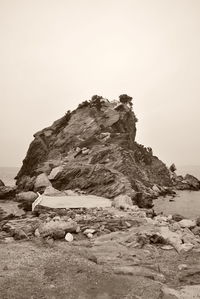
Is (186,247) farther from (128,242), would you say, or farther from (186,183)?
(186,183)

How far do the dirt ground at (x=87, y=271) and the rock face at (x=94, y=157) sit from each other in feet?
76.7

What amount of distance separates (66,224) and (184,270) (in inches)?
275

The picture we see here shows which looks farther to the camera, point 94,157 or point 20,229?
point 94,157

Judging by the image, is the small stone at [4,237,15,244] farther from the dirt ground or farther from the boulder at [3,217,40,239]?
the dirt ground

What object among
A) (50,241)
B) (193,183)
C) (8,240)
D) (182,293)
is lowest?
(182,293)

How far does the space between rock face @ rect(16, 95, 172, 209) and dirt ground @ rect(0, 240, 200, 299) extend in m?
23.4

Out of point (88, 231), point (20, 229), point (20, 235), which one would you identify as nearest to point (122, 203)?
point (88, 231)

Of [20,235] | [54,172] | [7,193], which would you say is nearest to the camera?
[20,235]

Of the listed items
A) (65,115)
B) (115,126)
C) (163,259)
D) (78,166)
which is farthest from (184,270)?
(65,115)

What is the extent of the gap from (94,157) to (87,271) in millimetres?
38484

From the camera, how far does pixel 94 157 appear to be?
49.3 m

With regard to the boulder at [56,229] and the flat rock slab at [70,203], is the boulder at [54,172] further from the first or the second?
the boulder at [56,229]

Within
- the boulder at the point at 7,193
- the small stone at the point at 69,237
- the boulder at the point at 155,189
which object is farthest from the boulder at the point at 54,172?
the small stone at the point at 69,237

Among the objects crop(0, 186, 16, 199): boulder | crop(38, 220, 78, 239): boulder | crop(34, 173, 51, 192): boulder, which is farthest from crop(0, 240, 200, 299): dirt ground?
crop(0, 186, 16, 199): boulder
